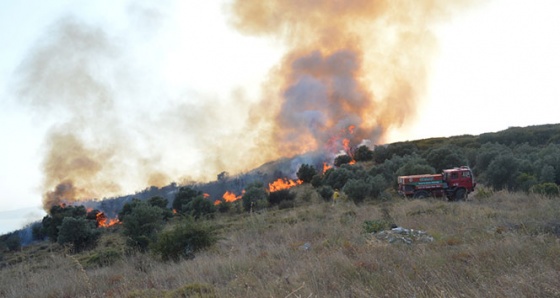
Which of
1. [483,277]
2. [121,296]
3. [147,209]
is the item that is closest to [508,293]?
[483,277]

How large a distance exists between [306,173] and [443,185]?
2865cm

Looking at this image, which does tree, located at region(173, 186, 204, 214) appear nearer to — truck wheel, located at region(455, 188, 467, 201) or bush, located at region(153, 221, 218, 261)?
truck wheel, located at region(455, 188, 467, 201)

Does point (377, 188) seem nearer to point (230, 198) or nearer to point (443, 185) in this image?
point (443, 185)

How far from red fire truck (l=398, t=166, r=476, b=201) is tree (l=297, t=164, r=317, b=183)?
88.1ft

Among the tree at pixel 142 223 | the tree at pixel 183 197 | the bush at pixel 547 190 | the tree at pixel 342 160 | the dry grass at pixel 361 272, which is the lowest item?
the bush at pixel 547 190

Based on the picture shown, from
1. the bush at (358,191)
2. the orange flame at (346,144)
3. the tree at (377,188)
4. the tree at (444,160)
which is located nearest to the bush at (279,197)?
the bush at (358,191)

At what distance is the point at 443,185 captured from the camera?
27594 millimetres

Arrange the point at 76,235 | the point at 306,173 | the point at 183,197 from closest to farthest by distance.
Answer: the point at 76,235, the point at 183,197, the point at 306,173

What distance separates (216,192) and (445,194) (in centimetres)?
5217

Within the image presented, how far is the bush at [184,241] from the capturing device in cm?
1155

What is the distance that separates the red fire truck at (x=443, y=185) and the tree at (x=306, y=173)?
26857 mm

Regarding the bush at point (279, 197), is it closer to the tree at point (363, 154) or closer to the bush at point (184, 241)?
the bush at point (184, 241)

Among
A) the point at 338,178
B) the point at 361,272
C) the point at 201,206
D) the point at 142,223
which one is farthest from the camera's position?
the point at 338,178

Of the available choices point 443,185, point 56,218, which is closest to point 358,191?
point 443,185
